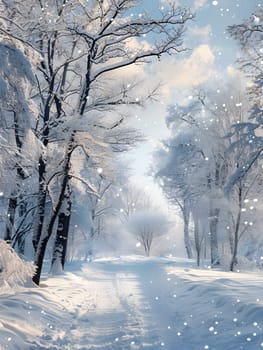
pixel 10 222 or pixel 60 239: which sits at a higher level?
pixel 10 222

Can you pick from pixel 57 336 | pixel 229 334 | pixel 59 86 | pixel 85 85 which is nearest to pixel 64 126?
pixel 85 85

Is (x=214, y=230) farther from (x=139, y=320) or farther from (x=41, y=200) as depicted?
(x=139, y=320)

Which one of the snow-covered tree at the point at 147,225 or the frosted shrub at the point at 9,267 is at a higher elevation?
the snow-covered tree at the point at 147,225

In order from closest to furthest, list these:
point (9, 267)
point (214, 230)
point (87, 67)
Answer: point (9, 267) → point (87, 67) → point (214, 230)

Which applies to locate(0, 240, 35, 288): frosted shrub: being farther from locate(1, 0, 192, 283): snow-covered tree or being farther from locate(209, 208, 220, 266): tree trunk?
locate(209, 208, 220, 266): tree trunk

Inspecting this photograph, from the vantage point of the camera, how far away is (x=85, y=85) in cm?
1349

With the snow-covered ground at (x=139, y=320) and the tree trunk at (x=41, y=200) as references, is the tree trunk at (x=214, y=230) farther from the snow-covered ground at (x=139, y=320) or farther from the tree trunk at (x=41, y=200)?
the tree trunk at (x=41, y=200)

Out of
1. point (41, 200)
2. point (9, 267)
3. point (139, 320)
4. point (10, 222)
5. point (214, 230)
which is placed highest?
point (41, 200)

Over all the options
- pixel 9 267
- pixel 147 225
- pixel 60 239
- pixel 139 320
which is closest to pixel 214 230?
pixel 60 239

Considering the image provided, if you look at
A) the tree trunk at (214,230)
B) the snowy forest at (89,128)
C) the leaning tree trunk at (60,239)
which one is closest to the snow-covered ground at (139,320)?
the snowy forest at (89,128)

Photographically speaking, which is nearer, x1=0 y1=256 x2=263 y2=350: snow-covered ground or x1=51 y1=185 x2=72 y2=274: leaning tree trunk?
x1=0 y1=256 x2=263 y2=350: snow-covered ground

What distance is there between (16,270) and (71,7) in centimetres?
985

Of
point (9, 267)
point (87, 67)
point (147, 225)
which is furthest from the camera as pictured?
point (147, 225)

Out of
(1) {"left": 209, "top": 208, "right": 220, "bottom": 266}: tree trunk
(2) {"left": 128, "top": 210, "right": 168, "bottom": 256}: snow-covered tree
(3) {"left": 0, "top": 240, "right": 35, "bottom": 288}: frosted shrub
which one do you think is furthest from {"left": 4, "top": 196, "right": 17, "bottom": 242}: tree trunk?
(2) {"left": 128, "top": 210, "right": 168, "bottom": 256}: snow-covered tree
